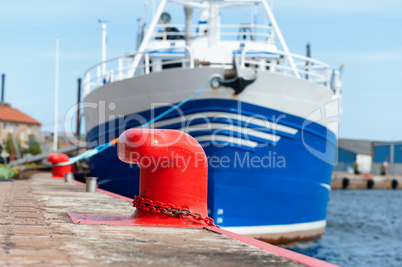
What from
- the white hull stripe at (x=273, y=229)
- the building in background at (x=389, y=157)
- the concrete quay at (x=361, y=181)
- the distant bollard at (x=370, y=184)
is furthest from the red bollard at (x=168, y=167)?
the building in background at (x=389, y=157)

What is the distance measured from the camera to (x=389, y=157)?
3265 inches

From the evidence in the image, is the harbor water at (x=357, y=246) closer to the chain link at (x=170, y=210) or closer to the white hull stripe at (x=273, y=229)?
the white hull stripe at (x=273, y=229)

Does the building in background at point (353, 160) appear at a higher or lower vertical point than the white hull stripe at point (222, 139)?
lower

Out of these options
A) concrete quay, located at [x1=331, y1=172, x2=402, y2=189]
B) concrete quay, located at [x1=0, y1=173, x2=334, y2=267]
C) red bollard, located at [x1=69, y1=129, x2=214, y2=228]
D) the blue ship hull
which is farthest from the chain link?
concrete quay, located at [x1=331, y1=172, x2=402, y2=189]

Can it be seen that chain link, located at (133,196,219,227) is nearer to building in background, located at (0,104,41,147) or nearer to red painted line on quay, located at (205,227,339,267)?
red painted line on quay, located at (205,227,339,267)

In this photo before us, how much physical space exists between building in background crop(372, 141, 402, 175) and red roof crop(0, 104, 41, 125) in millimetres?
52515

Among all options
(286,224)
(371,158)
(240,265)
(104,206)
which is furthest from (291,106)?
(371,158)

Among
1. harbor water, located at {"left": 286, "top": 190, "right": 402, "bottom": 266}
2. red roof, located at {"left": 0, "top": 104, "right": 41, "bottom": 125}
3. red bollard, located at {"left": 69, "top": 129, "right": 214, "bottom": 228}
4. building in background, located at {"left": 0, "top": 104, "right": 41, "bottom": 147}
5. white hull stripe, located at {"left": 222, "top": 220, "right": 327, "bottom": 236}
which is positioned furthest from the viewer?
red roof, located at {"left": 0, "top": 104, "right": 41, "bottom": 125}

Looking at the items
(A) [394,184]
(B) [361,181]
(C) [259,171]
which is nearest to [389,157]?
(A) [394,184]

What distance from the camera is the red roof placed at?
79188 millimetres

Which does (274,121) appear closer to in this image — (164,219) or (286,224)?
(286,224)

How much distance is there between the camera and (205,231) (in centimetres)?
558

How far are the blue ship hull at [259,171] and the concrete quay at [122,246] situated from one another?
6.59m

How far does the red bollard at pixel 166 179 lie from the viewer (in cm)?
587
